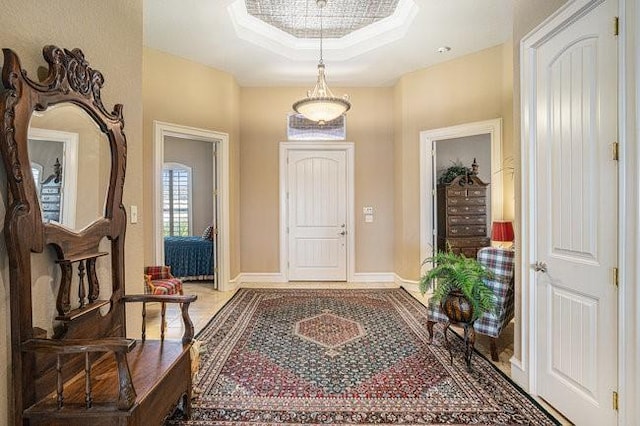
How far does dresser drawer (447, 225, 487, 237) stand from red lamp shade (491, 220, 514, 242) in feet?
4.83

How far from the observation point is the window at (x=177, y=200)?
8.65m

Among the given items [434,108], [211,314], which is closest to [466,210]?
[434,108]

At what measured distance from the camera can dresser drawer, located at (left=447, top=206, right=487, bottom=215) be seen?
5.49m

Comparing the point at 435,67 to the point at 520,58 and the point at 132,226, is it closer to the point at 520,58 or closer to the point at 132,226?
the point at 520,58

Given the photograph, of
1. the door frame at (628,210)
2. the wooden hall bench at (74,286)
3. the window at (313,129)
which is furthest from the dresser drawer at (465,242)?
the wooden hall bench at (74,286)

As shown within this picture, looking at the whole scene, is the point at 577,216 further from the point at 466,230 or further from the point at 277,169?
the point at 277,169

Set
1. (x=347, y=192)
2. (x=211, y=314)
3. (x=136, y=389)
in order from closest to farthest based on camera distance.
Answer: (x=136, y=389) < (x=211, y=314) < (x=347, y=192)

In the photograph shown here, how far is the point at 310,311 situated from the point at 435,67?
367 centimetres

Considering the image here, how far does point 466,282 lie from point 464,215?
319cm

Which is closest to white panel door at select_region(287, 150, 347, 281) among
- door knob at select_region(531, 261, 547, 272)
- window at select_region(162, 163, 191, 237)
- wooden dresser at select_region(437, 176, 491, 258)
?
wooden dresser at select_region(437, 176, 491, 258)

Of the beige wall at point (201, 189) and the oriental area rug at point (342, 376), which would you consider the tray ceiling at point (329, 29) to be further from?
the beige wall at point (201, 189)

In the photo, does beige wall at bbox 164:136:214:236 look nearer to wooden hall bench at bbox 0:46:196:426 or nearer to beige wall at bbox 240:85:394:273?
beige wall at bbox 240:85:394:273

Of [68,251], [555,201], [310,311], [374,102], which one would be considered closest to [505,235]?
[555,201]

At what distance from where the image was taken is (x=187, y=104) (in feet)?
15.0
